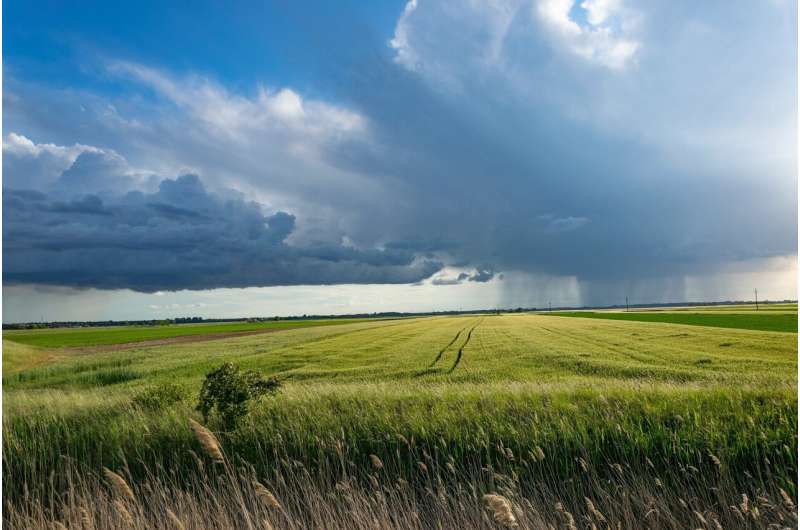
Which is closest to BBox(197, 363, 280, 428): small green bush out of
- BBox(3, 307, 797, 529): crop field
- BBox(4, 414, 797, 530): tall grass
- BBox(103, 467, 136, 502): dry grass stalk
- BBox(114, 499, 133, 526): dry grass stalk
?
BBox(3, 307, 797, 529): crop field

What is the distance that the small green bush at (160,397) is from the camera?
16038mm

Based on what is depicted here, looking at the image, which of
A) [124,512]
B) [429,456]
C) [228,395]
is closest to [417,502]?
[429,456]

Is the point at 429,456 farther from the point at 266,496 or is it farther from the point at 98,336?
the point at 98,336

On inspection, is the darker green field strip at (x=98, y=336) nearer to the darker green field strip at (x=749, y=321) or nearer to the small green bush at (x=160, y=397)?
the small green bush at (x=160, y=397)

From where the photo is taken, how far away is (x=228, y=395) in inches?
503

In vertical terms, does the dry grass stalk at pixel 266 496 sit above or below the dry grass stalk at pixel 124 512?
above

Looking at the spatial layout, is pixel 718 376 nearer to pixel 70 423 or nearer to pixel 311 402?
pixel 311 402

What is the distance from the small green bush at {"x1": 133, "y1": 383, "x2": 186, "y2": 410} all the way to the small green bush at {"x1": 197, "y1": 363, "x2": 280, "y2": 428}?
389 cm

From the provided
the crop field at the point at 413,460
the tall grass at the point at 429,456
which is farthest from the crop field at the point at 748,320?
the crop field at the point at 413,460

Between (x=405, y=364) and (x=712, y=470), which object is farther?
(x=405, y=364)

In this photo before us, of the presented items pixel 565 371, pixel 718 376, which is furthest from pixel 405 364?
pixel 718 376

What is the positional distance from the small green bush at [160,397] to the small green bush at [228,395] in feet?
12.8

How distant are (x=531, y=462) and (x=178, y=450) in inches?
340

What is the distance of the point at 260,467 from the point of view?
36.4ft
